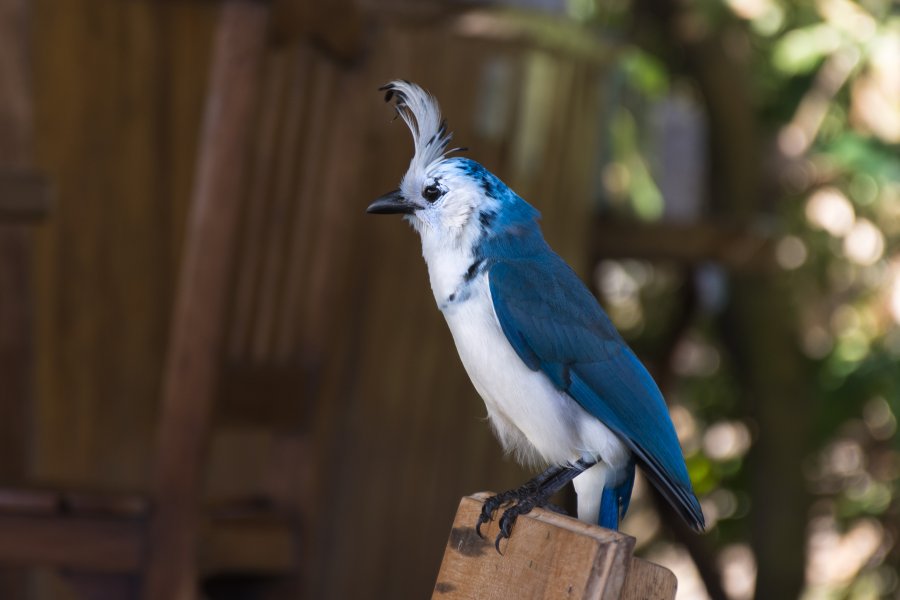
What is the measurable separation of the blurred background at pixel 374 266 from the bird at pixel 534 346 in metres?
1.09

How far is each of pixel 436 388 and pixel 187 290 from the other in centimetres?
149

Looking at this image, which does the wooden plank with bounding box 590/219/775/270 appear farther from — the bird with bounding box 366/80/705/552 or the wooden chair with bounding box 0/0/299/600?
the bird with bounding box 366/80/705/552

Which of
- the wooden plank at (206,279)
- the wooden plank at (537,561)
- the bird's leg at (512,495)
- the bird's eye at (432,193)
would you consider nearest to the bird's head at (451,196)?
the bird's eye at (432,193)

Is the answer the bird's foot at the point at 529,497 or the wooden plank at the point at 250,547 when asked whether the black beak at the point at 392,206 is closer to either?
the bird's foot at the point at 529,497

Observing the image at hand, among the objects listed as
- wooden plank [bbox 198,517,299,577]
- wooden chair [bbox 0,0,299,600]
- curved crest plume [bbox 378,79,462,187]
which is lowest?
wooden plank [bbox 198,517,299,577]

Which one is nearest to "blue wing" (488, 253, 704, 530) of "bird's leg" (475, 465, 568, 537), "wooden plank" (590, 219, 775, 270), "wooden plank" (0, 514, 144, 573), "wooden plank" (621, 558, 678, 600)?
"bird's leg" (475, 465, 568, 537)

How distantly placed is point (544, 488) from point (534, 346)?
0.21 m

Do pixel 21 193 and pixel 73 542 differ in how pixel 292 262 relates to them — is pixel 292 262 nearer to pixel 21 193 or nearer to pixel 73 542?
pixel 21 193

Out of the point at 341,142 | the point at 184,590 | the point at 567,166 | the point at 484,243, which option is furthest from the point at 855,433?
the point at 484,243

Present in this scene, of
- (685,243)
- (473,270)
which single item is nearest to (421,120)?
(473,270)

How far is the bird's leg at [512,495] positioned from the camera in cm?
166

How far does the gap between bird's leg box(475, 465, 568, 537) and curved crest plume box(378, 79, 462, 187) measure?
0.51 meters

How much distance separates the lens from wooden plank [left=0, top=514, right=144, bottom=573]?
114 inches

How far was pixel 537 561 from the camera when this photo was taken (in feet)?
4.94
